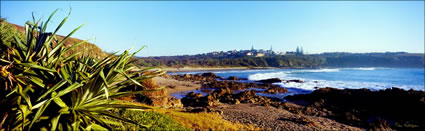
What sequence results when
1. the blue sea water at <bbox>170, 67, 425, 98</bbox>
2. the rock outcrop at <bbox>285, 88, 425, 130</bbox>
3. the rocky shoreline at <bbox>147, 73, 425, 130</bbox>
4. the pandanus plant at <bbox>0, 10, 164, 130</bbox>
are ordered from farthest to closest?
the blue sea water at <bbox>170, 67, 425, 98</bbox> → the rock outcrop at <bbox>285, 88, 425, 130</bbox> → the rocky shoreline at <bbox>147, 73, 425, 130</bbox> → the pandanus plant at <bbox>0, 10, 164, 130</bbox>

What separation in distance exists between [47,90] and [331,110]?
57.6ft

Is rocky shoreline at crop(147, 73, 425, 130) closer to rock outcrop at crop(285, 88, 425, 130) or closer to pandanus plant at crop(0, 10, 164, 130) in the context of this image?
rock outcrop at crop(285, 88, 425, 130)

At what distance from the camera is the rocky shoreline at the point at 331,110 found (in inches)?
481

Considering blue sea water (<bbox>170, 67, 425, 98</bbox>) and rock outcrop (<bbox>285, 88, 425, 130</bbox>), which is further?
blue sea water (<bbox>170, 67, 425, 98</bbox>)

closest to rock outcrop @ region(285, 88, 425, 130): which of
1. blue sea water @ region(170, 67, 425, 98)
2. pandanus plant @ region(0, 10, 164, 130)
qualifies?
blue sea water @ region(170, 67, 425, 98)

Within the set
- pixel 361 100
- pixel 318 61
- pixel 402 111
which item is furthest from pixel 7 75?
pixel 318 61

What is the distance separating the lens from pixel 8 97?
2676mm

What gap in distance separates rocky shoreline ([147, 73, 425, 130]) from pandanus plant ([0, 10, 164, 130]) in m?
8.59

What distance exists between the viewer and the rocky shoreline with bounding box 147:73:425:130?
40.1 feet

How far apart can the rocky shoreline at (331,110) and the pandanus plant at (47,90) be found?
8591mm

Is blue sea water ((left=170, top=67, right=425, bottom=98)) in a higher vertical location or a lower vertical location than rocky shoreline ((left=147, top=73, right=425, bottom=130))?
lower

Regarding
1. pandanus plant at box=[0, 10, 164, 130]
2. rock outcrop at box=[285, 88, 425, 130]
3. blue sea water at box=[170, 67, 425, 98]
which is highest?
pandanus plant at box=[0, 10, 164, 130]

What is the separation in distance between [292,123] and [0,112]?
11.4m

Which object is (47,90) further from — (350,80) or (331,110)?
(350,80)
